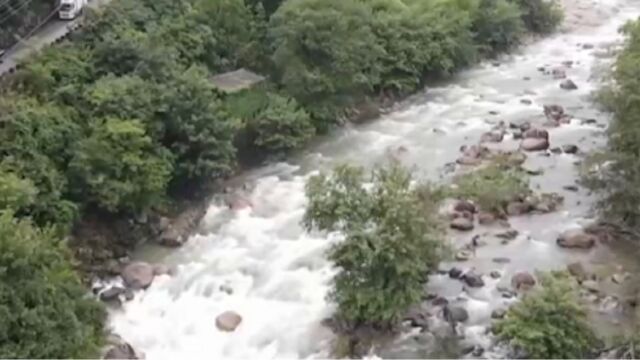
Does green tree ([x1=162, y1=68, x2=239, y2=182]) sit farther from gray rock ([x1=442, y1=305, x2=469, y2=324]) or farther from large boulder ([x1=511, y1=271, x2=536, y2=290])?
large boulder ([x1=511, y1=271, x2=536, y2=290])

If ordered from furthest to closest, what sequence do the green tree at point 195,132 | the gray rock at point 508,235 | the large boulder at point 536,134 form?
the large boulder at point 536,134, the green tree at point 195,132, the gray rock at point 508,235

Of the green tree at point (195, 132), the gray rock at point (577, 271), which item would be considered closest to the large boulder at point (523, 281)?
the gray rock at point (577, 271)

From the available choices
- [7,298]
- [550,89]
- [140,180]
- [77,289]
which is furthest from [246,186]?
[550,89]

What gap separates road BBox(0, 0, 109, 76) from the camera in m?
31.4

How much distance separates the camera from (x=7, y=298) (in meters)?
20.1

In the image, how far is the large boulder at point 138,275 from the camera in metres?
25.5

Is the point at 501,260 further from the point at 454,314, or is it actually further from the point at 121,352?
the point at 121,352

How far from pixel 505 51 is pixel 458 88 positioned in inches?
210

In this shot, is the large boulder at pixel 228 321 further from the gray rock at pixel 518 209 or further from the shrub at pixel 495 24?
the shrub at pixel 495 24

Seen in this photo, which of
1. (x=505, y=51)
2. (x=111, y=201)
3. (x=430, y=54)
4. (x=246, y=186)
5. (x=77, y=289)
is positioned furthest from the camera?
(x=505, y=51)

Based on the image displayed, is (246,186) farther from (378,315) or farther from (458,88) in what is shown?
(458,88)

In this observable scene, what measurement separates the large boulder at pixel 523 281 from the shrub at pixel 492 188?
3733 millimetres

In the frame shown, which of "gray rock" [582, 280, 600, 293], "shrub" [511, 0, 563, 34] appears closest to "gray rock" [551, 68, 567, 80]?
"shrub" [511, 0, 563, 34]

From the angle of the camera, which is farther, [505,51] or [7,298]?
[505,51]
